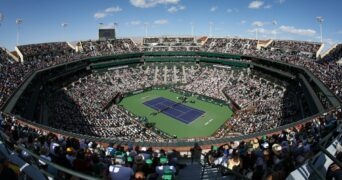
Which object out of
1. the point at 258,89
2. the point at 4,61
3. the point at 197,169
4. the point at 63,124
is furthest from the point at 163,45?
the point at 197,169

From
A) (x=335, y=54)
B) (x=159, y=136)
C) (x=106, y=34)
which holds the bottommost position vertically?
(x=159, y=136)

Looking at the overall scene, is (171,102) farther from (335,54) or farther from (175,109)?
(335,54)

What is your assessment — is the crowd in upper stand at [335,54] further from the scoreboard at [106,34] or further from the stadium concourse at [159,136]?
the scoreboard at [106,34]

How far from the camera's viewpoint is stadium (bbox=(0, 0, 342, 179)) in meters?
12.1

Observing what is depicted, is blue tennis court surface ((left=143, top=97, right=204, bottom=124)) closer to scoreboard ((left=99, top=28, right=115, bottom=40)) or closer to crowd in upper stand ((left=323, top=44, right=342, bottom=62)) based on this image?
crowd in upper stand ((left=323, top=44, right=342, bottom=62))

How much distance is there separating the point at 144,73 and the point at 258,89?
28472mm

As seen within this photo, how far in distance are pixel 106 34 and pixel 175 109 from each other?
4055 cm

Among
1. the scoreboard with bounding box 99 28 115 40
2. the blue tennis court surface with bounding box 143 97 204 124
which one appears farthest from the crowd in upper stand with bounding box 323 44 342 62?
the scoreboard with bounding box 99 28 115 40

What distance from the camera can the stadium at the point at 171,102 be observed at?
12.1 m

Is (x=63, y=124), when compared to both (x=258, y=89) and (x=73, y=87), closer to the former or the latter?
(x=73, y=87)

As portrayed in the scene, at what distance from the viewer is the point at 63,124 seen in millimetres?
37969

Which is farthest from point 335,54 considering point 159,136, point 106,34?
point 106,34

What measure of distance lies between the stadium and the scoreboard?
0.89ft

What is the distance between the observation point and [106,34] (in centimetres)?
8444
